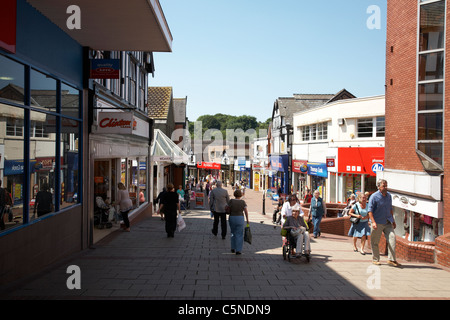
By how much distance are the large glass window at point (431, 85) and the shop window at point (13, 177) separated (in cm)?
1065

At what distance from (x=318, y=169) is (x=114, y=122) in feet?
68.7

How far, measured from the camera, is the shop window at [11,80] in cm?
607

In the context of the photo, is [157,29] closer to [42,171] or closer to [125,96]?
[42,171]

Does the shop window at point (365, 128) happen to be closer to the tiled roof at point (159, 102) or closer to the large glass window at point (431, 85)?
the large glass window at point (431, 85)

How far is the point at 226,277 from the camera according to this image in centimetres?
691

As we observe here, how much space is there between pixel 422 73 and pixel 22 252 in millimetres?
11949

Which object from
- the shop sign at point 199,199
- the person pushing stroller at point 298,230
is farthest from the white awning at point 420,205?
the shop sign at point 199,199

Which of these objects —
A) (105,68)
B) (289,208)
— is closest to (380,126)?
(289,208)

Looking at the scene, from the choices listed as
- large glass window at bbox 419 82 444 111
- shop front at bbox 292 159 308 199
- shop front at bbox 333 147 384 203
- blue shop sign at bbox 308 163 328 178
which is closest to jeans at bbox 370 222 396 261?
large glass window at bbox 419 82 444 111

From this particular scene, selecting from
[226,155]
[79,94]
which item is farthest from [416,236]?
[226,155]

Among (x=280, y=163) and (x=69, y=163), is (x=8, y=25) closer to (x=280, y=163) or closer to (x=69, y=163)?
(x=69, y=163)

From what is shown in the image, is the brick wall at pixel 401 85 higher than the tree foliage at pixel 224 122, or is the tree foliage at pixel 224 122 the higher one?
the tree foliage at pixel 224 122

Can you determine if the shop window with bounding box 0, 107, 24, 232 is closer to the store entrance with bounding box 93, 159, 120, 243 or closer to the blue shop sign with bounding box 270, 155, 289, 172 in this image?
the store entrance with bounding box 93, 159, 120, 243

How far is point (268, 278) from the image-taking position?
690cm
